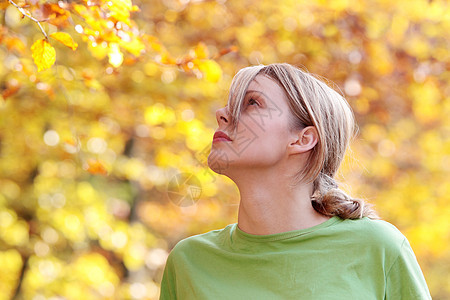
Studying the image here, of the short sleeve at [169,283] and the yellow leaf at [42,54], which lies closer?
the yellow leaf at [42,54]

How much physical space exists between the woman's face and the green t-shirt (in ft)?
0.91

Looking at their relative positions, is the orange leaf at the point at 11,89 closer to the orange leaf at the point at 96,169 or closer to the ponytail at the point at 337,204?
the orange leaf at the point at 96,169

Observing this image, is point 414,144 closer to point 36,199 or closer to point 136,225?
point 136,225

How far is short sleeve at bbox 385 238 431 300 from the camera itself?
6.22ft

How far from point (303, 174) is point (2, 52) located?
309cm

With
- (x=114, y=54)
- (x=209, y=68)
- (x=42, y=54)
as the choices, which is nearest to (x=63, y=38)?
(x=42, y=54)

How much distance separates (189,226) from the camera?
9445 mm

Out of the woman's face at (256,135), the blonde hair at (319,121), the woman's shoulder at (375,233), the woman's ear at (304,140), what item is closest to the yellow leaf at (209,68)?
the blonde hair at (319,121)

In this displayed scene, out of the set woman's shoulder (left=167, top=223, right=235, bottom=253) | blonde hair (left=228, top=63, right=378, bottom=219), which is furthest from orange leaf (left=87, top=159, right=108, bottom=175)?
blonde hair (left=228, top=63, right=378, bottom=219)

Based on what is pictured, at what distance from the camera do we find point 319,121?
6.92 feet

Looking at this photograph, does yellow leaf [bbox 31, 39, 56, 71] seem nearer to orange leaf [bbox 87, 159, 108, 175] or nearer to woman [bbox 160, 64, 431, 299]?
woman [bbox 160, 64, 431, 299]

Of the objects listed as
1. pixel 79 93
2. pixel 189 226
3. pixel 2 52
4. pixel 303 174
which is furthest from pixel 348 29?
pixel 189 226

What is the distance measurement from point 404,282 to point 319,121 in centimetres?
61

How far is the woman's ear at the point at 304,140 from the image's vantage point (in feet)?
6.87
